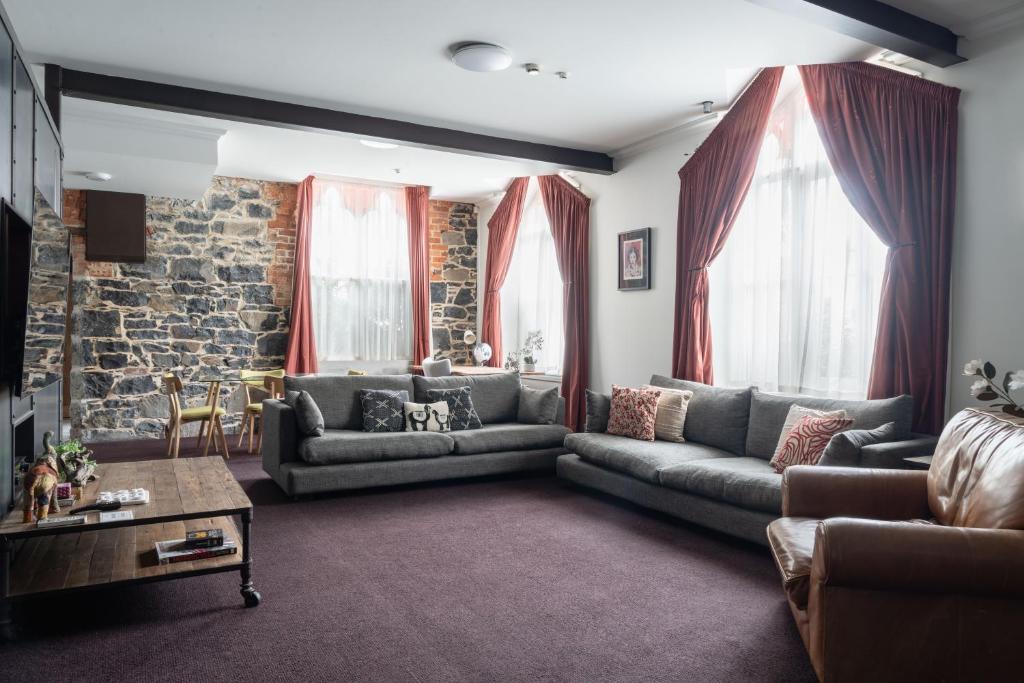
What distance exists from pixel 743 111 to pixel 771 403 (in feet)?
7.24

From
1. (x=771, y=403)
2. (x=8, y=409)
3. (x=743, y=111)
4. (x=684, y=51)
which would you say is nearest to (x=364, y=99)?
(x=684, y=51)

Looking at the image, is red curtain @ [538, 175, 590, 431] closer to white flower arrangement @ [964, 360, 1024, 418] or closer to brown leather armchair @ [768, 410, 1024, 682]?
white flower arrangement @ [964, 360, 1024, 418]

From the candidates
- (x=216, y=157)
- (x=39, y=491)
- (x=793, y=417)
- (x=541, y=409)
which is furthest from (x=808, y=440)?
(x=216, y=157)

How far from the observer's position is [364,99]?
5.14 metres

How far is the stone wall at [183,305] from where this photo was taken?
7.16 meters

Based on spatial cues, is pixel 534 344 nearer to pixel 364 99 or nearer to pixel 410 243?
pixel 410 243

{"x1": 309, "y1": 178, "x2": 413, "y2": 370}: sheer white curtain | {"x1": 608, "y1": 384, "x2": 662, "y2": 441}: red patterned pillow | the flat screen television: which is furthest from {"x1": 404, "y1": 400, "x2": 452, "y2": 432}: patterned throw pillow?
{"x1": 309, "y1": 178, "x2": 413, "y2": 370}: sheer white curtain

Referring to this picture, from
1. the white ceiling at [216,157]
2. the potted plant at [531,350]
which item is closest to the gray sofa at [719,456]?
the potted plant at [531,350]

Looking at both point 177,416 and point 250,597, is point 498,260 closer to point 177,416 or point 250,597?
point 177,416

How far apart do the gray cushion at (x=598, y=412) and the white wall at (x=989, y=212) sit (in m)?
2.23

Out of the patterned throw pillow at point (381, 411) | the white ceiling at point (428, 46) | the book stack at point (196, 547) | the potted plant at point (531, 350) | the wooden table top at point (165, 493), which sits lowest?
the book stack at point (196, 547)

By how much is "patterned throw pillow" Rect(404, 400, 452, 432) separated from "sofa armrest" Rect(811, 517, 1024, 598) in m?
3.62

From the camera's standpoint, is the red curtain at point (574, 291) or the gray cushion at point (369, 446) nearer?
the gray cushion at point (369, 446)

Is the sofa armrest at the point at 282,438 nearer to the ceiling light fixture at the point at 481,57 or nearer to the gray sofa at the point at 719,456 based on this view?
the gray sofa at the point at 719,456
